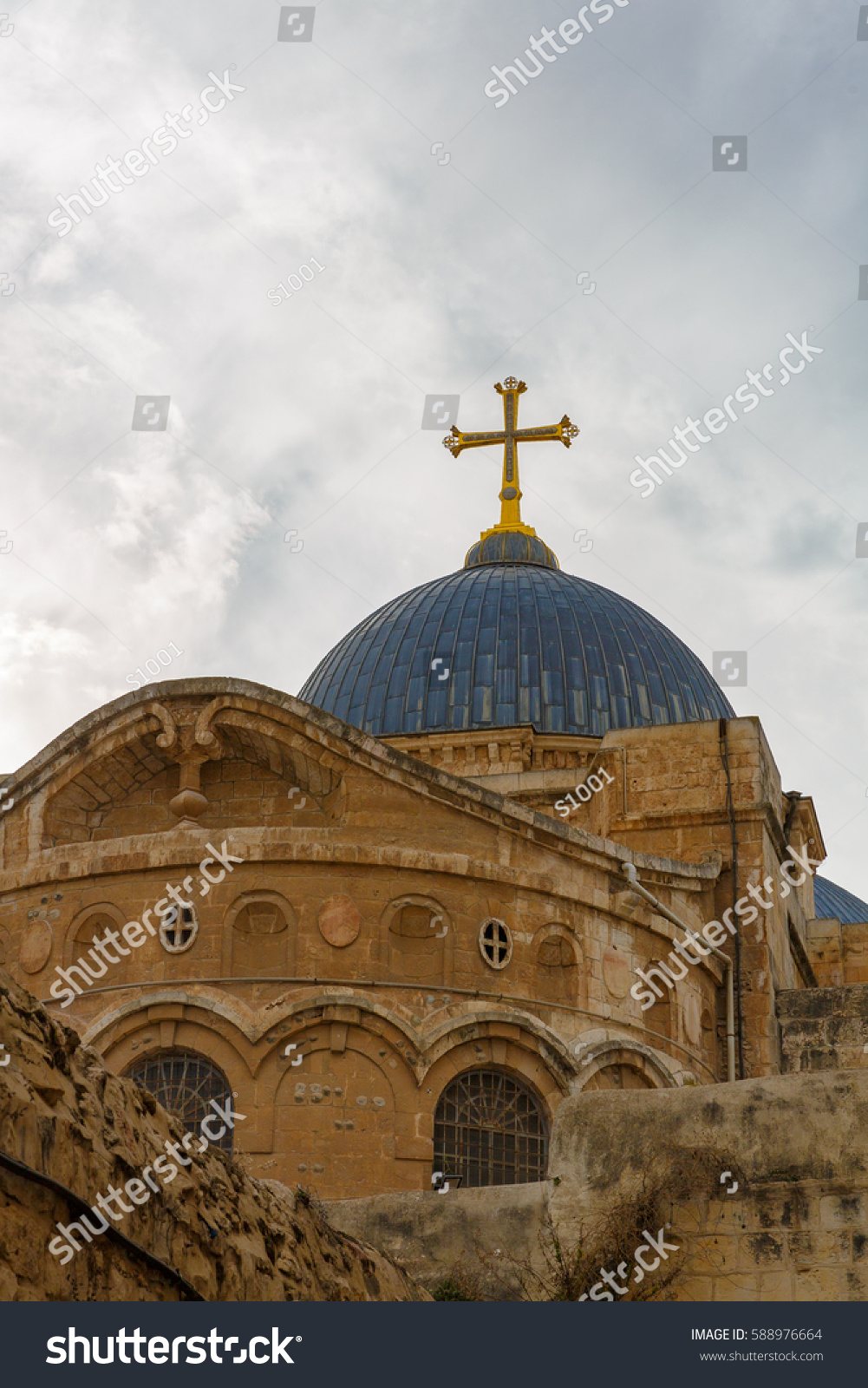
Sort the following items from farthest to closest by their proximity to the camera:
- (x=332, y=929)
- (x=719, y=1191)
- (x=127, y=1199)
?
(x=332, y=929)
(x=719, y=1191)
(x=127, y=1199)

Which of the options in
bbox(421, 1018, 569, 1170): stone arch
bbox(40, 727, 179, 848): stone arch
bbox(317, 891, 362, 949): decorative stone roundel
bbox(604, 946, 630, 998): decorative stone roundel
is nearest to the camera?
bbox(421, 1018, 569, 1170): stone arch

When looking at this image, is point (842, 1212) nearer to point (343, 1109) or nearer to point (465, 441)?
point (343, 1109)

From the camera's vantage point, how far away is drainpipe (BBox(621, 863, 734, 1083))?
770 inches

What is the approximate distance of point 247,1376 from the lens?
707cm

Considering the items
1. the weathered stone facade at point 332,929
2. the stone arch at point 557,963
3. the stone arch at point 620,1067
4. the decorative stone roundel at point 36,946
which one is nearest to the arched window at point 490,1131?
the weathered stone facade at point 332,929

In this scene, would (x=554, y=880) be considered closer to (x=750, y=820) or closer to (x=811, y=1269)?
(x=750, y=820)

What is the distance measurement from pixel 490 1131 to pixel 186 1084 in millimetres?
3181

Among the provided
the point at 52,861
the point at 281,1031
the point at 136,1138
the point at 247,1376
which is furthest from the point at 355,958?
the point at 247,1376

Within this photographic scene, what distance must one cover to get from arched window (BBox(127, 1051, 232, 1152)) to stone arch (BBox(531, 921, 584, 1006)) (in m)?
3.56

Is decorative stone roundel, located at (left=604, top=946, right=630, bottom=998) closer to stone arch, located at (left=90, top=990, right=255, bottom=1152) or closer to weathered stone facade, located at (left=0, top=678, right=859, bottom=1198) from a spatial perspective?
weathered stone facade, located at (left=0, top=678, right=859, bottom=1198)

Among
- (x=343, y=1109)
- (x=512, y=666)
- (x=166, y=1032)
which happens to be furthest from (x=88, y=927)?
(x=512, y=666)

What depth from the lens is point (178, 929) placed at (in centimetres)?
1856

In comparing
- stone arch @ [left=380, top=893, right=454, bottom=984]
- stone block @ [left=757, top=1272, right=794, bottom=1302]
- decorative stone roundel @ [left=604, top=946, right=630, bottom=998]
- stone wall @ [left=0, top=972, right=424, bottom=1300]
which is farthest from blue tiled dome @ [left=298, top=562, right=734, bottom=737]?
stone wall @ [left=0, top=972, right=424, bottom=1300]

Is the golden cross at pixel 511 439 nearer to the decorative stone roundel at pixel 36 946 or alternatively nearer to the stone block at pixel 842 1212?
the decorative stone roundel at pixel 36 946
